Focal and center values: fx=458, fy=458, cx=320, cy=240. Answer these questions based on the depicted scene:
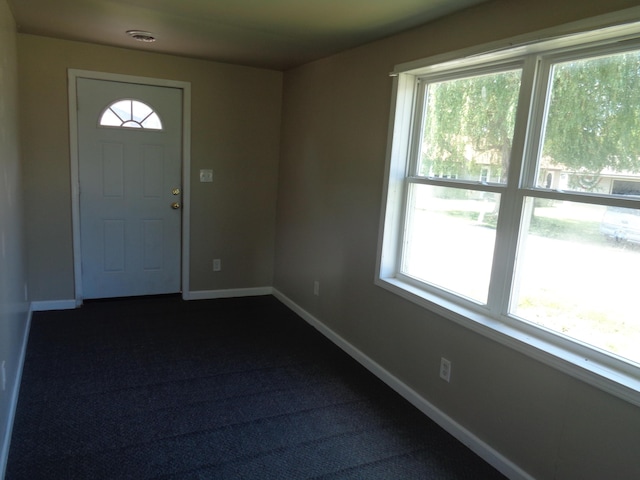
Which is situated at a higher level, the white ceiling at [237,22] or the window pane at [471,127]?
the white ceiling at [237,22]

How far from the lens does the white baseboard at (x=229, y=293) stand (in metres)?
4.44

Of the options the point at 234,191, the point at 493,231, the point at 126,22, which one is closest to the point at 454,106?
the point at 493,231

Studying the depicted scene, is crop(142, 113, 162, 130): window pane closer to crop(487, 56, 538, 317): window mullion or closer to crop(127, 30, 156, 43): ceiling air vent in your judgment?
crop(127, 30, 156, 43): ceiling air vent

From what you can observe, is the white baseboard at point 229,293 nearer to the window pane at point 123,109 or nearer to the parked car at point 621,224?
the window pane at point 123,109

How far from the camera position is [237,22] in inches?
111

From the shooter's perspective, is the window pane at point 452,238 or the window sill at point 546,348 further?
the window pane at point 452,238

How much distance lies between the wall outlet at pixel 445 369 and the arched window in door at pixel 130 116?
3138mm

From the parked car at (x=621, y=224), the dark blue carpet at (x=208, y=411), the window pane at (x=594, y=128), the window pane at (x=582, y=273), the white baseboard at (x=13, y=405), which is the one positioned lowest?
the dark blue carpet at (x=208, y=411)

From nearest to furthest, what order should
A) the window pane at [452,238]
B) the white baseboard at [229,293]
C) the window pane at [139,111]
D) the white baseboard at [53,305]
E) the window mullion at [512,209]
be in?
the window mullion at [512,209], the window pane at [452,238], the white baseboard at [53,305], the window pane at [139,111], the white baseboard at [229,293]

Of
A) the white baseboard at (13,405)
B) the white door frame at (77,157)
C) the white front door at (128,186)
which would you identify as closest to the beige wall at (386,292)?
the white door frame at (77,157)

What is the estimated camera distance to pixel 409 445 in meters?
2.30

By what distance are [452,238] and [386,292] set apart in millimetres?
594

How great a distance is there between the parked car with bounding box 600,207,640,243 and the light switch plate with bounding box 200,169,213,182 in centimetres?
334

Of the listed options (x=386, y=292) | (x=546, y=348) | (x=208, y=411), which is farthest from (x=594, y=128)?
(x=208, y=411)
